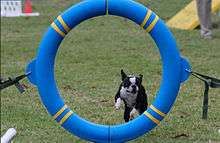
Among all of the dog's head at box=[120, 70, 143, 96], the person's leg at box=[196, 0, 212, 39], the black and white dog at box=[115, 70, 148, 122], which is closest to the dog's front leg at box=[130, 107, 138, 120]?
the black and white dog at box=[115, 70, 148, 122]

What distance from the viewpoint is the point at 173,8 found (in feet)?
59.8

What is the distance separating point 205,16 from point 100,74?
13.3 feet

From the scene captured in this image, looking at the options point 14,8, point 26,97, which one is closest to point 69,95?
point 26,97

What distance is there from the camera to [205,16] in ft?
42.0

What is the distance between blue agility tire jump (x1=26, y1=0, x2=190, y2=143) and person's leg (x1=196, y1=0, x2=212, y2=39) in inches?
285

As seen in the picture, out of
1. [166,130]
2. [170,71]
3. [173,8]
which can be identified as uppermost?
[173,8]

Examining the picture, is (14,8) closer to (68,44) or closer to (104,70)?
(68,44)

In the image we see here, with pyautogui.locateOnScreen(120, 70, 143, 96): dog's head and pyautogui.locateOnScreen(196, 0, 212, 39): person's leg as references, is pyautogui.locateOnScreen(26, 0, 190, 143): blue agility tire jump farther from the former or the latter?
pyautogui.locateOnScreen(196, 0, 212, 39): person's leg

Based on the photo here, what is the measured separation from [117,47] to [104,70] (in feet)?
7.66

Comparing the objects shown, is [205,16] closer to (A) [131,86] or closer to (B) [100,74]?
(B) [100,74]

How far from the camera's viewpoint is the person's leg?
12.7 meters

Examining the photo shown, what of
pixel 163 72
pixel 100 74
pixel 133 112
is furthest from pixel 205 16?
pixel 163 72

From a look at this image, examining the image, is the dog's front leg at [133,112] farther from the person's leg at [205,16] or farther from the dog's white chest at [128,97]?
the person's leg at [205,16]

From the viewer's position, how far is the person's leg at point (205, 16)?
12.7 meters
